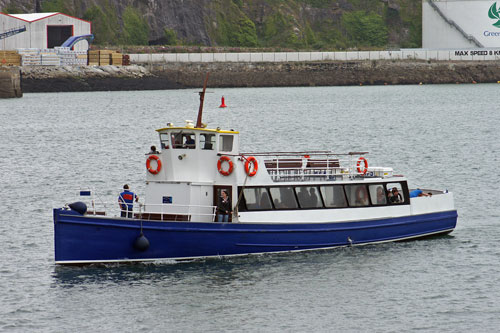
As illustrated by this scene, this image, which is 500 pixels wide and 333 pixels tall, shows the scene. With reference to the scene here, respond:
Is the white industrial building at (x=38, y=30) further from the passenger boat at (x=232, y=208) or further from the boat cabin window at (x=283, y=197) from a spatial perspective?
the boat cabin window at (x=283, y=197)

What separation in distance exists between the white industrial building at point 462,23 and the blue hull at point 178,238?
120739 millimetres

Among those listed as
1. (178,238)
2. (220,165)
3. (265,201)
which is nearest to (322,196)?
(265,201)

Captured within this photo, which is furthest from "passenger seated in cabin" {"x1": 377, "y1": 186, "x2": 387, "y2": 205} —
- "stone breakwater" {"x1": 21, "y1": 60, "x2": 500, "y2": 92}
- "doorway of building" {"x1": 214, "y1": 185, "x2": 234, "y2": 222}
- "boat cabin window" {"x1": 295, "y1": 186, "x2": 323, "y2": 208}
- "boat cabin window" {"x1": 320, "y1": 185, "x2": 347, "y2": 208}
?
"stone breakwater" {"x1": 21, "y1": 60, "x2": 500, "y2": 92}

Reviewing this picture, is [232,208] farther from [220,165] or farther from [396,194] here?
[396,194]

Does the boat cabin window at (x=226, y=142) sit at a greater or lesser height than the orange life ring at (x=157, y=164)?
greater

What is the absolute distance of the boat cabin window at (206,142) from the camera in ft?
97.3

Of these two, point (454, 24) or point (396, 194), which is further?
point (454, 24)

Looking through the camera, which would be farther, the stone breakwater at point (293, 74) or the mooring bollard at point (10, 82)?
the stone breakwater at point (293, 74)

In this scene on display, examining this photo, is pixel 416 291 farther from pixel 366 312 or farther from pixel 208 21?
pixel 208 21

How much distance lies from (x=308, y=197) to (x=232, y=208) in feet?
9.64

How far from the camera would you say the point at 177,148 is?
97.6 feet

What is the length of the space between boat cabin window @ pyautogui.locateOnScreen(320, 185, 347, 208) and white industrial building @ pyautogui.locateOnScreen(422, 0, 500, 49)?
12031cm

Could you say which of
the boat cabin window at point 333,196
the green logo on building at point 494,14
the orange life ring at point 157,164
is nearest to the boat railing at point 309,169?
the boat cabin window at point 333,196

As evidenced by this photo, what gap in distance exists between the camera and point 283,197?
30.3m
